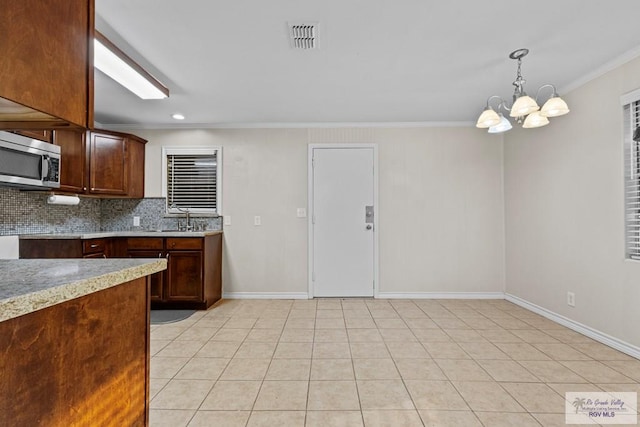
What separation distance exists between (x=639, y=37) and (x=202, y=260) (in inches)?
162

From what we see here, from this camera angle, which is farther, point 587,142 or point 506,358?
point 587,142

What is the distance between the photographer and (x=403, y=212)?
408 cm

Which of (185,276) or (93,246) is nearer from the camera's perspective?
(93,246)

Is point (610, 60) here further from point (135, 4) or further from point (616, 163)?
point (135, 4)

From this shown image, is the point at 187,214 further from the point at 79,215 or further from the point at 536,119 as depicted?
the point at 536,119

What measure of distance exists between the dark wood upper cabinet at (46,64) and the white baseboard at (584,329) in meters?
3.61

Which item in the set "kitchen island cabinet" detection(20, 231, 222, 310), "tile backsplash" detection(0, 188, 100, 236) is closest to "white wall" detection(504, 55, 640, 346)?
"kitchen island cabinet" detection(20, 231, 222, 310)

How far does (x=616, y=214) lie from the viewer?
2.51 metres

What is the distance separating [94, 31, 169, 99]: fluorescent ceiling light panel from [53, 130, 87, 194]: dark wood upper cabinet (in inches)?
44.6

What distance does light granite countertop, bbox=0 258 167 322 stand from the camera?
0.66 meters

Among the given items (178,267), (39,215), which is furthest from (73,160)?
(178,267)

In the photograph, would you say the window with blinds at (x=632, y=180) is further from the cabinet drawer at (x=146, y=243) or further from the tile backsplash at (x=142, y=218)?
the cabinet drawer at (x=146, y=243)

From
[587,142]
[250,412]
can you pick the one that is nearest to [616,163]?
[587,142]

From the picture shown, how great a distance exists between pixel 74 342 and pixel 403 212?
368 centimetres
